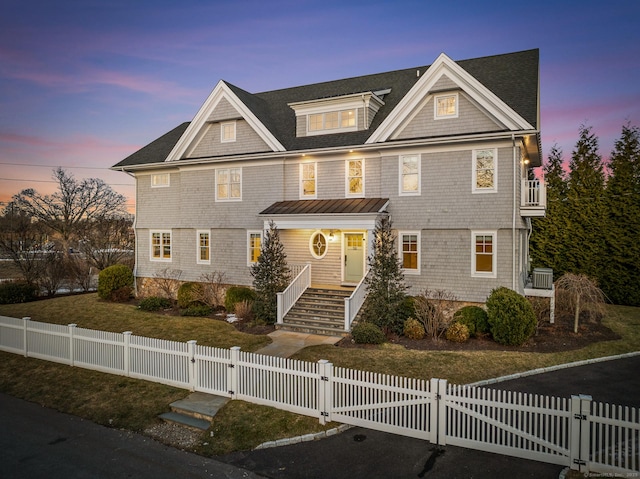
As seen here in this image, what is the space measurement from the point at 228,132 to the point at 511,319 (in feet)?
50.9

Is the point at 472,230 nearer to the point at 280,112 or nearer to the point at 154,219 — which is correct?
the point at 280,112

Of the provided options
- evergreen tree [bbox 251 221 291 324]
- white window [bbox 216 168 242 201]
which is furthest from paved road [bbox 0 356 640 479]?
white window [bbox 216 168 242 201]

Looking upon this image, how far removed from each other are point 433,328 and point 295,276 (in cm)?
715

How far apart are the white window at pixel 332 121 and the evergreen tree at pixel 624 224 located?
1410cm

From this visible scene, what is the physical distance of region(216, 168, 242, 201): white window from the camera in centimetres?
2136

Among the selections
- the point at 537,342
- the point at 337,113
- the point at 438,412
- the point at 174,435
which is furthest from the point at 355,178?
the point at 174,435

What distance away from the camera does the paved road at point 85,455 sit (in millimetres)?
6973

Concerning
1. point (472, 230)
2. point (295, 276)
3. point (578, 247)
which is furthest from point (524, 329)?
point (578, 247)

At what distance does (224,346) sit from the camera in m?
13.9

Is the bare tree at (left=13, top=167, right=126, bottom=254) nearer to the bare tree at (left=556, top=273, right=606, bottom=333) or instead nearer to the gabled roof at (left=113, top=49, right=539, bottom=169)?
the gabled roof at (left=113, top=49, right=539, bottom=169)

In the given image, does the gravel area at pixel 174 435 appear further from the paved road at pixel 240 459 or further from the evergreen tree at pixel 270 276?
the evergreen tree at pixel 270 276

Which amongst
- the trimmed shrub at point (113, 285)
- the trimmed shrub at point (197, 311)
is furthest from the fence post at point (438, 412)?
the trimmed shrub at point (113, 285)

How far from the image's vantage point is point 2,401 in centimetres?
1043

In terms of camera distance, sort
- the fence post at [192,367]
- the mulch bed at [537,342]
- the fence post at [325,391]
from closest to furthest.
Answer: the fence post at [325,391]
the fence post at [192,367]
the mulch bed at [537,342]
